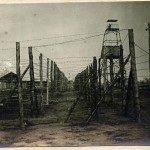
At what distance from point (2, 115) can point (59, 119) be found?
224cm

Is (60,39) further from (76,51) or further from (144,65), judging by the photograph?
(144,65)

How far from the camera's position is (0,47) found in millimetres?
8664

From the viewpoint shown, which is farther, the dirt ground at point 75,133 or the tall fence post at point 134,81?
the tall fence post at point 134,81

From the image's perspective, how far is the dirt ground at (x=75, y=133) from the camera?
6578mm

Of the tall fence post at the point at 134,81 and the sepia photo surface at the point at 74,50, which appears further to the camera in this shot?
the tall fence post at the point at 134,81

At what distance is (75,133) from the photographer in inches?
283

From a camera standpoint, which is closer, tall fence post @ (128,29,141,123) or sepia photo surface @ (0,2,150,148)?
sepia photo surface @ (0,2,150,148)

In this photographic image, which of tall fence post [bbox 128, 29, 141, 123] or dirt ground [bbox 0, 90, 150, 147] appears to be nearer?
dirt ground [bbox 0, 90, 150, 147]

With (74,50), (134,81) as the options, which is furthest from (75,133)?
(74,50)

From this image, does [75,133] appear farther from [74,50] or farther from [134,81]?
[74,50]

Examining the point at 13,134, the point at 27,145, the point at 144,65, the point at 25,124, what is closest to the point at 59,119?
the point at 25,124

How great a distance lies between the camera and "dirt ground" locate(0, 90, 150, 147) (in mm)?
6578

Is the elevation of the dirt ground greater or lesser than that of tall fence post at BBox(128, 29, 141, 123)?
lesser

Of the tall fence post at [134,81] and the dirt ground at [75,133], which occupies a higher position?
the tall fence post at [134,81]
